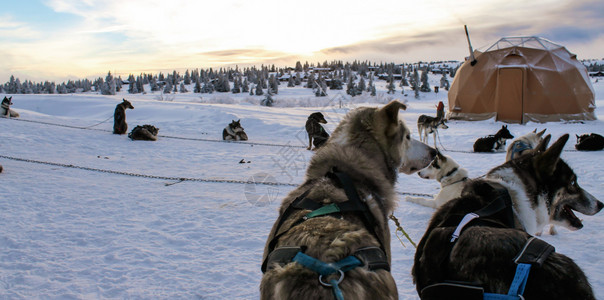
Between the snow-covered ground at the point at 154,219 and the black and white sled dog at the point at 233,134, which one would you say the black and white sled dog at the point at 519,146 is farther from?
the black and white sled dog at the point at 233,134

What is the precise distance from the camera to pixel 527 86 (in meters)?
17.8

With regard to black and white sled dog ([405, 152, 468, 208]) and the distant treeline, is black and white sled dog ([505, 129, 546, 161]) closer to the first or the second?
black and white sled dog ([405, 152, 468, 208])

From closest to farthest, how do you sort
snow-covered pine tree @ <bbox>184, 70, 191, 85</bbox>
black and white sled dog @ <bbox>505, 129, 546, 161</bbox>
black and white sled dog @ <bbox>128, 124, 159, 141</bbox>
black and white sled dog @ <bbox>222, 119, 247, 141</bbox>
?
1. black and white sled dog @ <bbox>505, 129, 546, 161</bbox>
2. black and white sled dog @ <bbox>128, 124, 159, 141</bbox>
3. black and white sled dog @ <bbox>222, 119, 247, 141</bbox>
4. snow-covered pine tree @ <bbox>184, 70, 191, 85</bbox>

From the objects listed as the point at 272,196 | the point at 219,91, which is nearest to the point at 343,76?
the point at 219,91

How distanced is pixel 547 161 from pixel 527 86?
18109 mm

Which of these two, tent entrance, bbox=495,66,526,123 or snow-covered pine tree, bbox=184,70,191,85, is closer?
tent entrance, bbox=495,66,526,123

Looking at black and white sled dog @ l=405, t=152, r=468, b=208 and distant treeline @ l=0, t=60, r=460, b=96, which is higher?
distant treeline @ l=0, t=60, r=460, b=96

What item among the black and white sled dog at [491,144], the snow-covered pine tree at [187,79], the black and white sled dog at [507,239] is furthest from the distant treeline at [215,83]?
the black and white sled dog at [507,239]

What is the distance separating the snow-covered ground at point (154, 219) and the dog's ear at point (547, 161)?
4.15 ft

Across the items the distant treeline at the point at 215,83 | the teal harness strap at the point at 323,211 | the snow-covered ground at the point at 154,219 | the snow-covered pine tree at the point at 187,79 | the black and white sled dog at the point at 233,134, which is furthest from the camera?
the snow-covered pine tree at the point at 187,79

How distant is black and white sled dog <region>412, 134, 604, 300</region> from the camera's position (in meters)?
1.54

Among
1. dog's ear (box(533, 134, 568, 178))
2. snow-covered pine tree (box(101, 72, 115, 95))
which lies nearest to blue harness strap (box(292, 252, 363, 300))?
dog's ear (box(533, 134, 568, 178))

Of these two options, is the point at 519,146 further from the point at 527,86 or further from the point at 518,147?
the point at 527,86

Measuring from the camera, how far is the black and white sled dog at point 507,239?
1545mm
